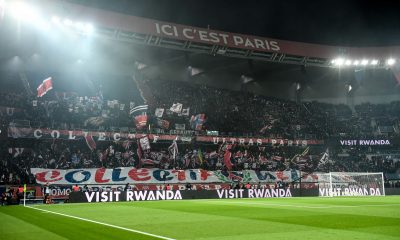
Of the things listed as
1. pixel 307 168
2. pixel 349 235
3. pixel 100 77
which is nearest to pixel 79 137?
pixel 100 77

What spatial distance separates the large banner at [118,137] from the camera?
3344cm

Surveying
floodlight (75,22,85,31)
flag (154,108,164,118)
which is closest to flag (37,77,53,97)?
floodlight (75,22,85,31)

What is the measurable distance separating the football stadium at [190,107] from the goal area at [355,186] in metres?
0.11

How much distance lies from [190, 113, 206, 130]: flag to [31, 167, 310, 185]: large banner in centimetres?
653

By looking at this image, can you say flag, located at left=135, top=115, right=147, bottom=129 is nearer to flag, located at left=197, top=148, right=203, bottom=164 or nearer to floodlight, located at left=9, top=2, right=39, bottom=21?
flag, located at left=197, top=148, right=203, bottom=164

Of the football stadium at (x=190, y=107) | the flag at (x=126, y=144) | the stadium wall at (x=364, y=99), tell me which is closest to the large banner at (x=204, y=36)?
the football stadium at (x=190, y=107)

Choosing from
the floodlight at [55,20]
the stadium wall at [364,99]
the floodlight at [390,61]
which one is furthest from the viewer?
the stadium wall at [364,99]

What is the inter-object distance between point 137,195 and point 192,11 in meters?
23.5

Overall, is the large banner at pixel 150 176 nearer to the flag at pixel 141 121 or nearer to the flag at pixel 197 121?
the flag at pixel 141 121

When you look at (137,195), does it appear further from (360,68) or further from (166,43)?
(360,68)

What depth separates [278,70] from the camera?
5662cm

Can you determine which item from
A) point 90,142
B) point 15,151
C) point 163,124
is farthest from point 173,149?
point 15,151

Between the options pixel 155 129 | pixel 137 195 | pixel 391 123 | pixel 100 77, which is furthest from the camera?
pixel 391 123

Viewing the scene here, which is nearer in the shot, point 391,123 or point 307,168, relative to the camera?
point 307,168
